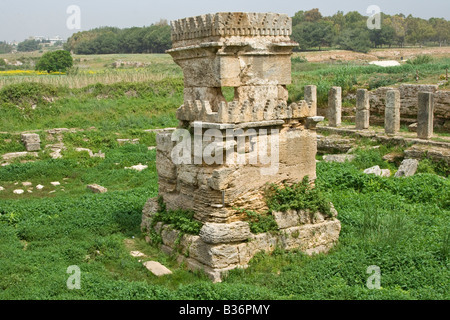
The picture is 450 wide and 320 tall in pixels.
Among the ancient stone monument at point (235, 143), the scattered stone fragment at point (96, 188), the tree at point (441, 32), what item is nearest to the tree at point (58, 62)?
the scattered stone fragment at point (96, 188)

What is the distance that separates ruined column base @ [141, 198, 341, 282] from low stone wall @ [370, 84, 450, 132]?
11.3 meters

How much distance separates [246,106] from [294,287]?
2.68 metres

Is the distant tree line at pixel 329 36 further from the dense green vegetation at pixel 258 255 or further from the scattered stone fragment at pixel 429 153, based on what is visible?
the dense green vegetation at pixel 258 255

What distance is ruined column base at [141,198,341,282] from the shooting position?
22.7ft

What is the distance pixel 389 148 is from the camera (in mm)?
15789

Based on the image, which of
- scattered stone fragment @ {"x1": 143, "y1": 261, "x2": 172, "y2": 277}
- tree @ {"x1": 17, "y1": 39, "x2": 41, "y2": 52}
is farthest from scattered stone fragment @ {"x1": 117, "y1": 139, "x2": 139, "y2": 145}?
tree @ {"x1": 17, "y1": 39, "x2": 41, "y2": 52}

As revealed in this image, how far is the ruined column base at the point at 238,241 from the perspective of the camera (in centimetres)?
691

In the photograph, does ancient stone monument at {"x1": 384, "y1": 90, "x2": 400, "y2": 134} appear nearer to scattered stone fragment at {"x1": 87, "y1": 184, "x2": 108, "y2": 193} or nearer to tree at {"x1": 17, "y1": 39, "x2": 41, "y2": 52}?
scattered stone fragment at {"x1": 87, "y1": 184, "x2": 108, "y2": 193}

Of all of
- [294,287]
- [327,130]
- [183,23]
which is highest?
[183,23]

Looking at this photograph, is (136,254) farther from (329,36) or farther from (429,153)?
(329,36)

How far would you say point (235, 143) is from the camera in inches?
285

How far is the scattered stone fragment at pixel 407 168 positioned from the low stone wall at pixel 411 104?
4.81m
